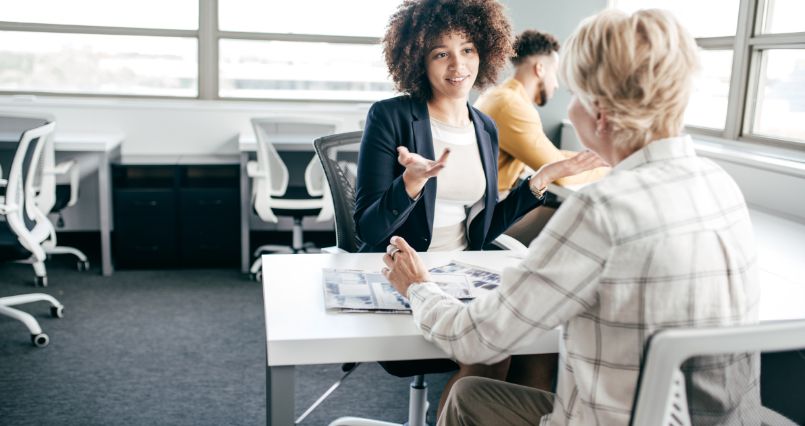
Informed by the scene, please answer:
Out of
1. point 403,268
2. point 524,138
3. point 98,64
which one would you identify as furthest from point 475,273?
point 98,64

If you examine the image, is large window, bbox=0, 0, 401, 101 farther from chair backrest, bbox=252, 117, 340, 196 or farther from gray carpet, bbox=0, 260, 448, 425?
gray carpet, bbox=0, 260, 448, 425

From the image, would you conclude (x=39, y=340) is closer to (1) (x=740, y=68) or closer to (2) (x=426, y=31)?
(2) (x=426, y=31)

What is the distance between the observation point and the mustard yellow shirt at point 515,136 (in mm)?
2732

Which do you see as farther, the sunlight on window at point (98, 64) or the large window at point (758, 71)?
the sunlight on window at point (98, 64)

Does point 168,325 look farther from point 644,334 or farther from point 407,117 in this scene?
point 644,334

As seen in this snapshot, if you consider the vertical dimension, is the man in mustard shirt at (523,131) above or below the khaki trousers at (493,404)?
above

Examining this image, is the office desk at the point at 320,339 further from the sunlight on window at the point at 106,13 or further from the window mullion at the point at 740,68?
the sunlight on window at the point at 106,13

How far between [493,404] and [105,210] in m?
3.24

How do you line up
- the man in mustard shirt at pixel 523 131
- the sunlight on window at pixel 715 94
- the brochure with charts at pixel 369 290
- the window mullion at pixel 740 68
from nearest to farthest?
1. the brochure with charts at pixel 369 290
2. the man in mustard shirt at pixel 523 131
3. the window mullion at pixel 740 68
4. the sunlight on window at pixel 715 94

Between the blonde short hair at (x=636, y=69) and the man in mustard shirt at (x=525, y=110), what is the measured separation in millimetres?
1557

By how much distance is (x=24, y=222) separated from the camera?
3141 millimetres

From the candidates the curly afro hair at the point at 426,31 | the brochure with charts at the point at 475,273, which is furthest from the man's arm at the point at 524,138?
the brochure with charts at the point at 475,273

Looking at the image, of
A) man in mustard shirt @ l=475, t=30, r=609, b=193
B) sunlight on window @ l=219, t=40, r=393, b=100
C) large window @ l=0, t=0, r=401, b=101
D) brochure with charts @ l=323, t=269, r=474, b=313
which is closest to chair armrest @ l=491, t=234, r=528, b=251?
brochure with charts @ l=323, t=269, r=474, b=313

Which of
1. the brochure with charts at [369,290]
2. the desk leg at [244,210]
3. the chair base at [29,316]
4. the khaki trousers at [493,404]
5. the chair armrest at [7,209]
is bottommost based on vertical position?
the chair base at [29,316]
